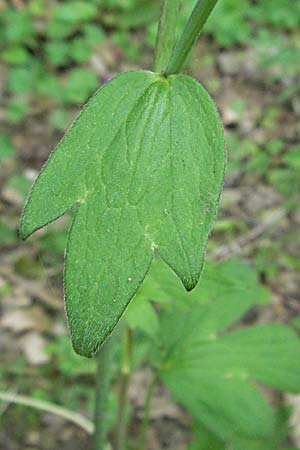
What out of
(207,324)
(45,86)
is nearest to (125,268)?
(207,324)

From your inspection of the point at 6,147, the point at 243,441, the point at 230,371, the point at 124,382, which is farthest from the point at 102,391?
the point at 6,147

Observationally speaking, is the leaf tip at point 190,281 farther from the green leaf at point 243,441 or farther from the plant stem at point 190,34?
the green leaf at point 243,441

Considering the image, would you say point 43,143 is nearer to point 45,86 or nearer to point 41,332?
A: point 45,86

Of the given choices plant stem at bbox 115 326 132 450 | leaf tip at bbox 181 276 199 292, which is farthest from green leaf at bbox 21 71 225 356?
plant stem at bbox 115 326 132 450

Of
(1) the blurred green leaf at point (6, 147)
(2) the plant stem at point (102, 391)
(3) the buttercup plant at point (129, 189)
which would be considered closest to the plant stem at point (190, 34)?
(3) the buttercup plant at point (129, 189)

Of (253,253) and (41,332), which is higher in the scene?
(253,253)

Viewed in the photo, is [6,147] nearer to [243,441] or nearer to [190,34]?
[243,441]
